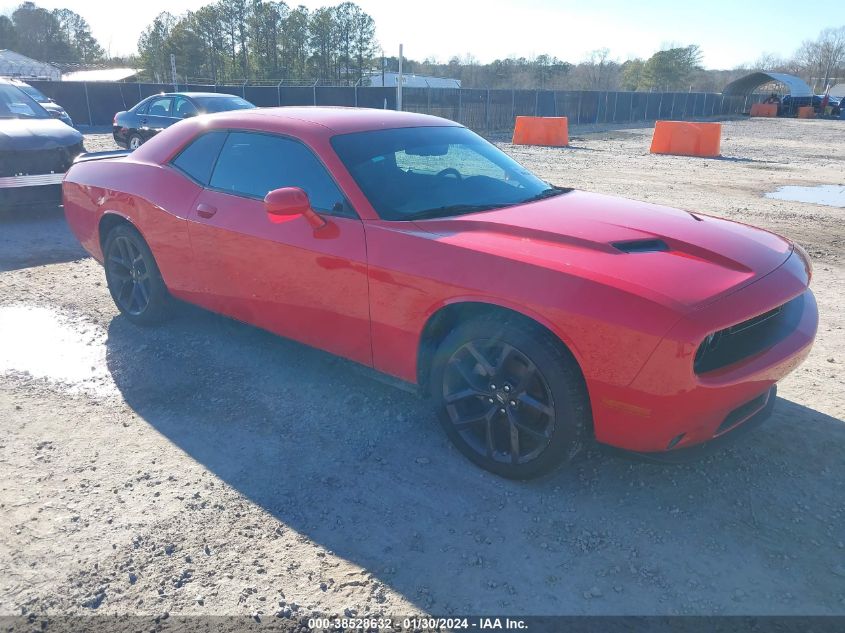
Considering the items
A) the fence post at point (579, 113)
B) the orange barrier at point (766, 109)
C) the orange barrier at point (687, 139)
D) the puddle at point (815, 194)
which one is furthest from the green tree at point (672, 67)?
the puddle at point (815, 194)

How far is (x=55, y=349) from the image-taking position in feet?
14.2

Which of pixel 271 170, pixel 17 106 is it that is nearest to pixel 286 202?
pixel 271 170

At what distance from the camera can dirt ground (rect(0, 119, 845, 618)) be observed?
2.28 m

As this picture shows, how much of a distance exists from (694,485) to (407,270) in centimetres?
169

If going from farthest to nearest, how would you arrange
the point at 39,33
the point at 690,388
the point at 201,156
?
the point at 39,33, the point at 201,156, the point at 690,388

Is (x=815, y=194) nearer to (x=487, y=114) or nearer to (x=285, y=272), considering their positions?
(x=285, y=272)

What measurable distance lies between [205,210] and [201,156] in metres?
0.47

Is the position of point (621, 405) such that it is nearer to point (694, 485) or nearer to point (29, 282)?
point (694, 485)

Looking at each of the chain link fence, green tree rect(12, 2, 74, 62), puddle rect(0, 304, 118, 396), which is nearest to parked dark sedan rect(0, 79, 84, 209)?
puddle rect(0, 304, 118, 396)

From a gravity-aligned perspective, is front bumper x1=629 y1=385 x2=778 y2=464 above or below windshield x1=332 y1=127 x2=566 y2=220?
below

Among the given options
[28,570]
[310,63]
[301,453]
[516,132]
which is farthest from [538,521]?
[310,63]

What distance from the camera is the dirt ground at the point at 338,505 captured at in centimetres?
228

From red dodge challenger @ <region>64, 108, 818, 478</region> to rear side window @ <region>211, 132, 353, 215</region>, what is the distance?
13mm

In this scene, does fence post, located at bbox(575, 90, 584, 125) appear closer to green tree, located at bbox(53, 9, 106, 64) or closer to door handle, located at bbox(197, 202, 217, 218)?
door handle, located at bbox(197, 202, 217, 218)
